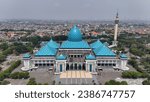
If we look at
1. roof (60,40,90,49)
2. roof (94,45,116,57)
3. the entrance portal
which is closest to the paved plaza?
the entrance portal

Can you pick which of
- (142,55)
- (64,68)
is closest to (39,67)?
(64,68)

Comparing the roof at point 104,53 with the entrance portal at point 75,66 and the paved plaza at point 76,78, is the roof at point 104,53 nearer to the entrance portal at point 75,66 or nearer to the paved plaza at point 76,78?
the entrance portal at point 75,66

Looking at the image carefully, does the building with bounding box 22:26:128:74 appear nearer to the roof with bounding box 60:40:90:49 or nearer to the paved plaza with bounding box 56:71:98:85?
the roof with bounding box 60:40:90:49

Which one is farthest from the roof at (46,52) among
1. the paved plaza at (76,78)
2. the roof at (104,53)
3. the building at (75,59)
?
the roof at (104,53)

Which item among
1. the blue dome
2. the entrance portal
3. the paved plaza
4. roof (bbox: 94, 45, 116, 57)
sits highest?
the blue dome

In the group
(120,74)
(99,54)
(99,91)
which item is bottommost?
(120,74)

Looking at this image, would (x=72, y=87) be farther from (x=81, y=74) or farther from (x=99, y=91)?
(x=81, y=74)

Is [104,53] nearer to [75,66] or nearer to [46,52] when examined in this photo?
[75,66]

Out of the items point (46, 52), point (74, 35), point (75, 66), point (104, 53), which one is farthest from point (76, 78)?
point (74, 35)
